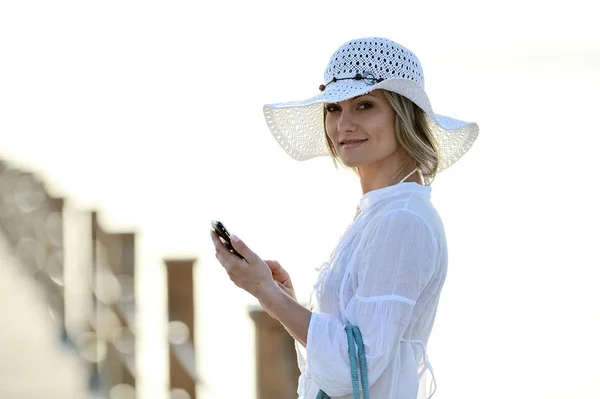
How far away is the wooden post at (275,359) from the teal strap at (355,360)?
212cm

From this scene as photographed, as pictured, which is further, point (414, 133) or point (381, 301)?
point (414, 133)

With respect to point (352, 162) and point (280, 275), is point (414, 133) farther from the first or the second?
point (280, 275)

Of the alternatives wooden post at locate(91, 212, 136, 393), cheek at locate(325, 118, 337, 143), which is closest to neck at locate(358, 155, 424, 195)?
cheek at locate(325, 118, 337, 143)

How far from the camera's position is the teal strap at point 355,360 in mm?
3398

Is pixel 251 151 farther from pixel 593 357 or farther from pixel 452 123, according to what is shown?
pixel 452 123

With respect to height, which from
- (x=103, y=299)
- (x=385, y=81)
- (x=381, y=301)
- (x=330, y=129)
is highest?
(x=385, y=81)

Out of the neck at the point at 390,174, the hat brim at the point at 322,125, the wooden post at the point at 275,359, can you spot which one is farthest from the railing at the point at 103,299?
the neck at the point at 390,174

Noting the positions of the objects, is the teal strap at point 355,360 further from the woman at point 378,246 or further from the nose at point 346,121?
the nose at point 346,121

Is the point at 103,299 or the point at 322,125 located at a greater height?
the point at 322,125

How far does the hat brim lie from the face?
0.05m

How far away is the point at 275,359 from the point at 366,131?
2.09 meters

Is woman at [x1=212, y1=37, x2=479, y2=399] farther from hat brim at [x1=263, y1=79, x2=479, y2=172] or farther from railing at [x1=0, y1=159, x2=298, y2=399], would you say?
railing at [x1=0, y1=159, x2=298, y2=399]

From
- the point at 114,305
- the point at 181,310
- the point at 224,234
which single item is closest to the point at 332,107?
the point at 224,234

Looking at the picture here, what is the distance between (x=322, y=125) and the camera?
13.4ft
